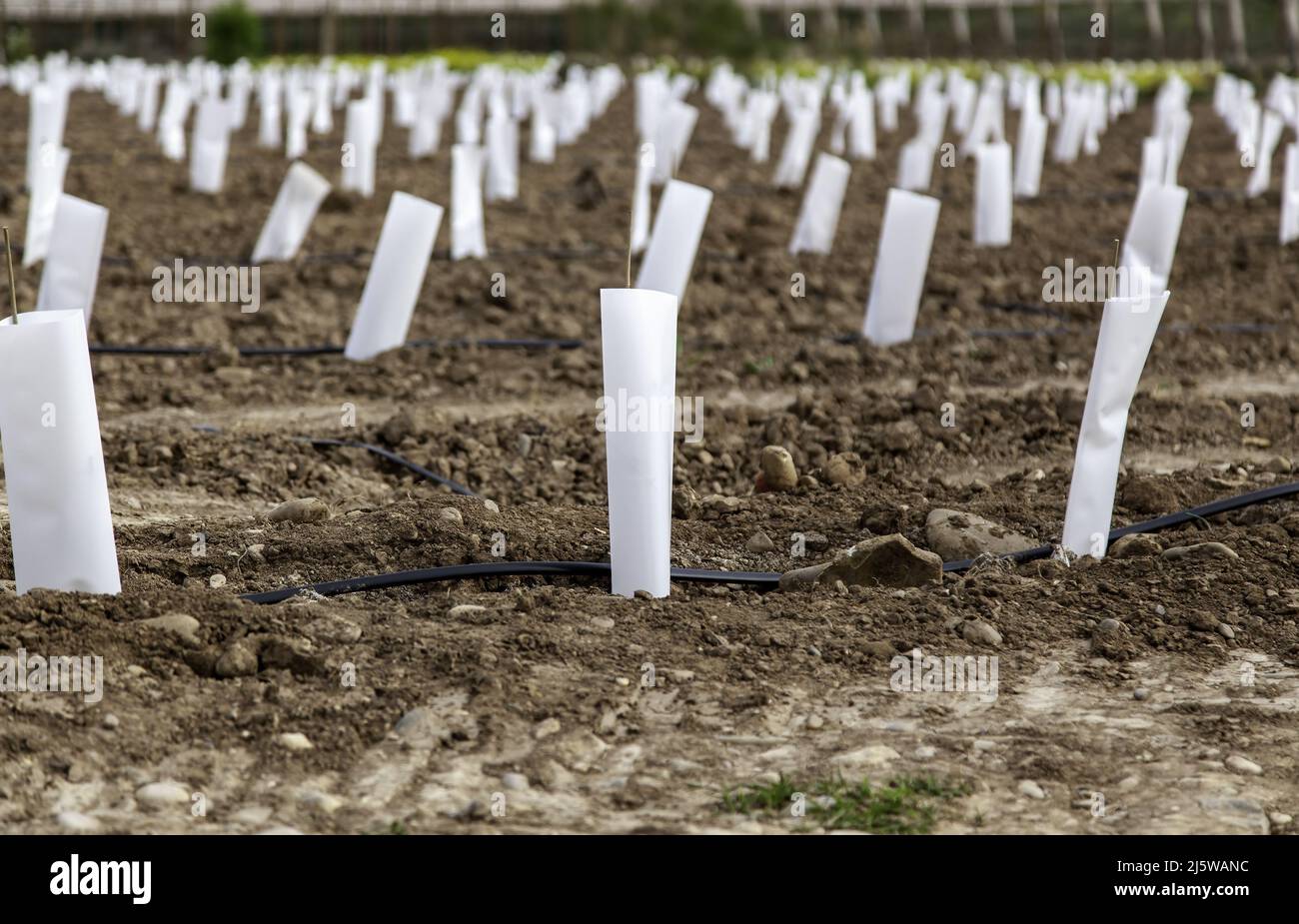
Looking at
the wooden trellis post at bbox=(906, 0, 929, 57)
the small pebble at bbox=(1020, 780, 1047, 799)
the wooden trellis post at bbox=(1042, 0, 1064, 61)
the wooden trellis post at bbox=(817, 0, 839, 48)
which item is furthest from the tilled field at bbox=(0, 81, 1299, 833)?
the wooden trellis post at bbox=(906, 0, 929, 57)

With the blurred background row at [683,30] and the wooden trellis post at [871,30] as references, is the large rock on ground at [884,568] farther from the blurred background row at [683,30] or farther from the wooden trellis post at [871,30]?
the wooden trellis post at [871,30]

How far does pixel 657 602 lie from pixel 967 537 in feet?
3.66

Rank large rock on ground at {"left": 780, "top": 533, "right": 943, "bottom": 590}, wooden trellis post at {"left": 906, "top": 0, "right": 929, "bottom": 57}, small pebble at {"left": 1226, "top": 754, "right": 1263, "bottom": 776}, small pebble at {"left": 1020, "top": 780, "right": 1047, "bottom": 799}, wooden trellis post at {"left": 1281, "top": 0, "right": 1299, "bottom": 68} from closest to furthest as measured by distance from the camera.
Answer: small pebble at {"left": 1020, "top": 780, "right": 1047, "bottom": 799} → small pebble at {"left": 1226, "top": 754, "right": 1263, "bottom": 776} → large rock on ground at {"left": 780, "top": 533, "right": 943, "bottom": 590} → wooden trellis post at {"left": 1281, "top": 0, "right": 1299, "bottom": 68} → wooden trellis post at {"left": 906, "top": 0, "right": 929, "bottom": 57}

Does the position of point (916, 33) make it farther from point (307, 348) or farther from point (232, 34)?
point (307, 348)

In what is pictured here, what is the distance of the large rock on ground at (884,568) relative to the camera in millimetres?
4270

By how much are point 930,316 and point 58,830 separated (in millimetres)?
6629

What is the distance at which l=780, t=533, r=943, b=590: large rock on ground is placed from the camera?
427 centimetres

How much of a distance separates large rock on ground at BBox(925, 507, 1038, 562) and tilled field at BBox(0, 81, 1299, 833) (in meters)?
0.02

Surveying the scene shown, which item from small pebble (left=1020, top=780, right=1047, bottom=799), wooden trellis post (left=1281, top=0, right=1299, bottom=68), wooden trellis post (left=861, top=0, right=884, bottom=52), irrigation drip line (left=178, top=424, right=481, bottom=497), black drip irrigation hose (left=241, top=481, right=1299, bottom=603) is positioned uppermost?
wooden trellis post (left=861, top=0, right=884, bottom=52)

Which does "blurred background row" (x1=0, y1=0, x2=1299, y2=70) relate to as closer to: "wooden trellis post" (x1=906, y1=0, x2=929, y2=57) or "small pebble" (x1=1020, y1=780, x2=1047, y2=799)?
"wooden trellis post" (x1=906, y1=0, x2=929, y2=57)

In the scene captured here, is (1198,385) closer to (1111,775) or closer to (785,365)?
(785,365)

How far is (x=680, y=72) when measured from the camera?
32875 millimetres

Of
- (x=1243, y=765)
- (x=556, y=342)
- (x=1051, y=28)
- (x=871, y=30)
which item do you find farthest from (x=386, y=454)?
(x=871, y=30)
